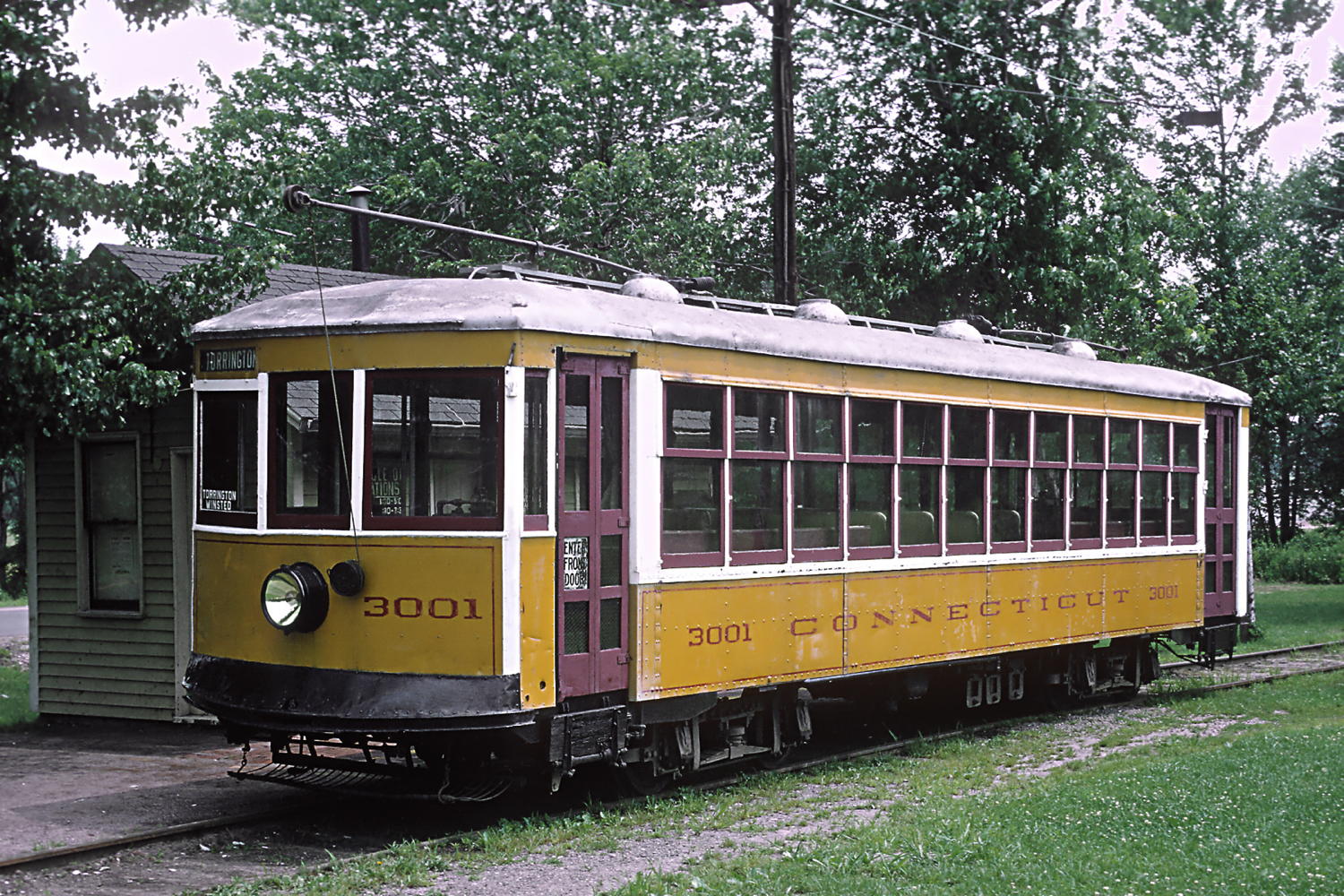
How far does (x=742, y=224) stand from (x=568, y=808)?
2109 cm

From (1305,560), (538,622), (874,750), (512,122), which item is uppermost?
(512,122)

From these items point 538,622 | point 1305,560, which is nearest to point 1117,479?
point 538,622

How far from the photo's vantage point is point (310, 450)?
902 cm

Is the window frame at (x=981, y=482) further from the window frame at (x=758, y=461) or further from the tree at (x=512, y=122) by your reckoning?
the tree at (x=512, y=122)

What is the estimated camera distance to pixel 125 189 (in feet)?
41.0

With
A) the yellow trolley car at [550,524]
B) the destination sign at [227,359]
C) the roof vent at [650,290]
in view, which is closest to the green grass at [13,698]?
the yellow trolley car at [550,524]

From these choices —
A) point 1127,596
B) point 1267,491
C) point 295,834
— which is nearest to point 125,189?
point 295,834

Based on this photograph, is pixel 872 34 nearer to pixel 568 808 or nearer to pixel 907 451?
pixel 907 451

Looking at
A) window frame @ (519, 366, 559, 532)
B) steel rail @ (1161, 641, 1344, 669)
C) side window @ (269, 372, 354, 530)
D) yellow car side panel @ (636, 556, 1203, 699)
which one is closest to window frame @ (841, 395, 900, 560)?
yellow car side panel @ (636, 556, 1203, 699)

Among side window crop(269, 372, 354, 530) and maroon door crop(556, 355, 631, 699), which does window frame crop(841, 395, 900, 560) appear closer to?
maroon door crop(556, 355, 631, 699)

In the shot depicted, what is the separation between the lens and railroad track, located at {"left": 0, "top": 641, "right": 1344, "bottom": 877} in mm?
8133

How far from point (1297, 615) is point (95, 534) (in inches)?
816

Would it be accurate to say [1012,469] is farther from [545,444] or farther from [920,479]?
[545,444]

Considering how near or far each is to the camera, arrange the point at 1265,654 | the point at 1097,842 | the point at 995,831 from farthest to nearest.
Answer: the point at 1265,654 → the point at 995,831 → the point at 1097,842
